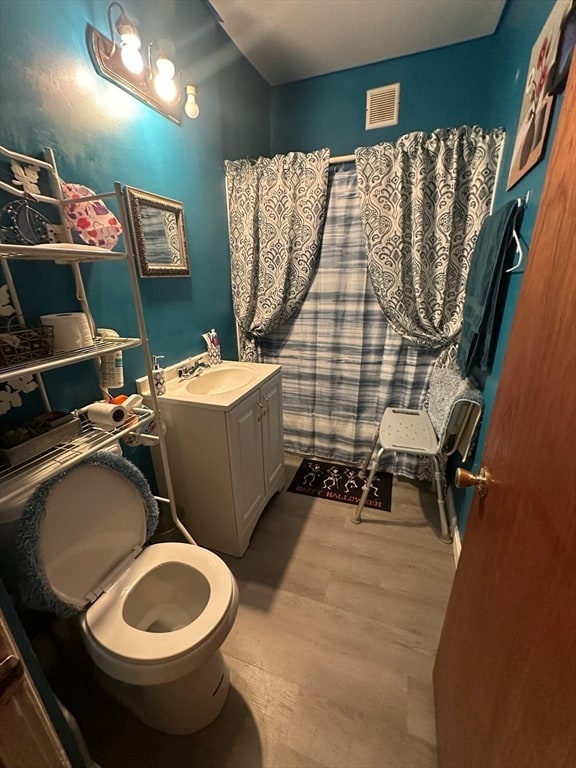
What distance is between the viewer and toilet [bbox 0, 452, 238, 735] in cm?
84

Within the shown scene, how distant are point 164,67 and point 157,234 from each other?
635mm

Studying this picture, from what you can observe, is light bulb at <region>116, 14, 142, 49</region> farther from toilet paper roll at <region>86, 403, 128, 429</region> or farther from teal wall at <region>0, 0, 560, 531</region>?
toilet paper roll at <region>86, 403, 128, 429</region>

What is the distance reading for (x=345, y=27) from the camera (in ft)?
5.52

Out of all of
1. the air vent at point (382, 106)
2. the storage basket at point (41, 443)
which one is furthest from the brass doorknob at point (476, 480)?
the air vent at point (382, 106)

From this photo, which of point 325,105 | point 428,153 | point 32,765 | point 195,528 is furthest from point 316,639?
point 325,105

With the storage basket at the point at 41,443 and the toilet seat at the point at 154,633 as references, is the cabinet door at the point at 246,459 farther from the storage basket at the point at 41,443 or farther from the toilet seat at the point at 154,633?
the storage basket at the point at 41,443

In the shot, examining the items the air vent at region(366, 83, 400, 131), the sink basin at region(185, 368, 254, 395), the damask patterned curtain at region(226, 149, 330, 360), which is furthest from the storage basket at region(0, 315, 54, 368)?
the air vent at region(366, 83, 400, 131)

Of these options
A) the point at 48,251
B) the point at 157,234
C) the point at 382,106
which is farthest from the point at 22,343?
the point at 382,106

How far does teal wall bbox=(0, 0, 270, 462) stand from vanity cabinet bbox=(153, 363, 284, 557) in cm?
36

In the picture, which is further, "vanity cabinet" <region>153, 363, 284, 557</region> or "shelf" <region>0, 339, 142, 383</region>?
"vanity cabinet" <region>153, 363, 284, 557</region>

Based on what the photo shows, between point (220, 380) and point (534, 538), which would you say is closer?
point (534, 538)

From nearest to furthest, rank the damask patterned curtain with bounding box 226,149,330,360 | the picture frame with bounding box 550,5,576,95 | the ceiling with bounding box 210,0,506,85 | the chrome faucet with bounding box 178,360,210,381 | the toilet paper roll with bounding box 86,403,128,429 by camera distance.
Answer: the picture frame with bounding box 550,5,576,95, the toilet paper roll with bounding box 86,403,128,429, the ceiling with bounding box 210,0,506,85, the chrome faucet with bounding box 178,360,210,381, the damask patterned curtain with bounding box 226,149,330,360

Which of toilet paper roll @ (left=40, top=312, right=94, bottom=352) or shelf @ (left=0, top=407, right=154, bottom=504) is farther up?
toilet paper roll @ (left=40, top=312, right=94, bottom=352)

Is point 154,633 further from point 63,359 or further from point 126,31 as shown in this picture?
point 126,31
